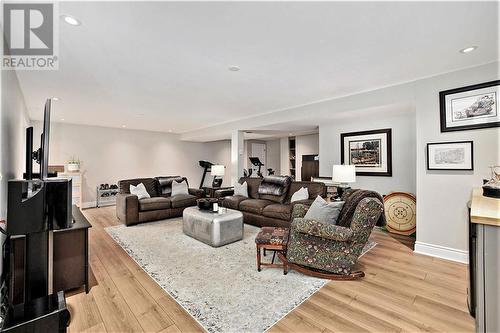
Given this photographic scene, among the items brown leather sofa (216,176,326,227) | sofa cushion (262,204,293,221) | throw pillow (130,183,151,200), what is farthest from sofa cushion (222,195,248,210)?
throw pillow (130,183,151,200)

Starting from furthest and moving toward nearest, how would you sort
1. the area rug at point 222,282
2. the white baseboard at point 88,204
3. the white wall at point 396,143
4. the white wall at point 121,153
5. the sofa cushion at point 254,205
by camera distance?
→ the white baseboard at point 88,204 < the white wall at point 121,153 < the sofa cushion at point 254,205 < the white wall at point 396,143 < the area rug at point 222,282

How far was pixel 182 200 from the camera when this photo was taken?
205 inches

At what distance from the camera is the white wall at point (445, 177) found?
2.74 meters

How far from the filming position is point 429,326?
5.76 ft

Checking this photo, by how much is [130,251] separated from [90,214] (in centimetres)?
334

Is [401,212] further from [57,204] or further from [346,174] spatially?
[57,204]

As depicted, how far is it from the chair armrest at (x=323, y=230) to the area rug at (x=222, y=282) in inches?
20.2

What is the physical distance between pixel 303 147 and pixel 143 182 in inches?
198

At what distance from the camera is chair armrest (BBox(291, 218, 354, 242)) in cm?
232

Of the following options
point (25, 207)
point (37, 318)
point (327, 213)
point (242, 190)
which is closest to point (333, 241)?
point (327, 213)

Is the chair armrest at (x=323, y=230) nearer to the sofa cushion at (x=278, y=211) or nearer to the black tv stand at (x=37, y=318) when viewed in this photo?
the sofa cushion at (x=278, y=211)

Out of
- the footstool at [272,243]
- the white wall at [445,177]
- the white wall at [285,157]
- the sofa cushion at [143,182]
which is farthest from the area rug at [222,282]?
the white wall at [285,157]

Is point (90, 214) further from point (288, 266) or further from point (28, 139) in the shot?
point (288, 266)

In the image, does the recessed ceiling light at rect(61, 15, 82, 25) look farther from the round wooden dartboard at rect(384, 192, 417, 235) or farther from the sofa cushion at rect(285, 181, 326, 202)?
the round wooden dartboard at rect(384, 192, 417, 235)
